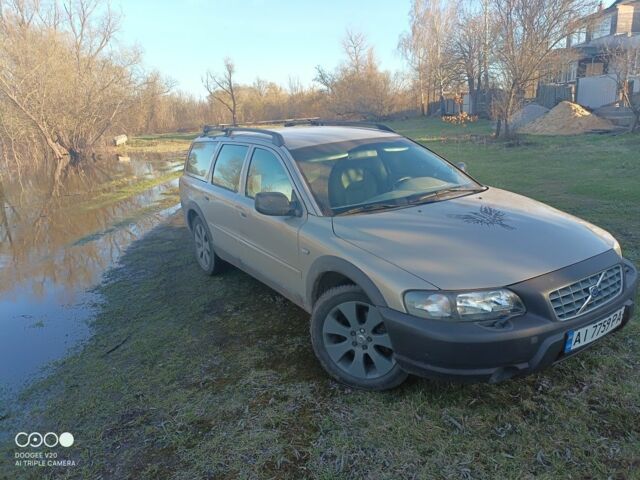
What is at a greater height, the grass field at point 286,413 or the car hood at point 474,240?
the car hood at point 474,240

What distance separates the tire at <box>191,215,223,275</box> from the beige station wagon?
36.4 inches

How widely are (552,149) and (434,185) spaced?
540 inches

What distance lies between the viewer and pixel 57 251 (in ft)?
24.0

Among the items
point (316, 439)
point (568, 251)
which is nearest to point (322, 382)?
point (316, 439)

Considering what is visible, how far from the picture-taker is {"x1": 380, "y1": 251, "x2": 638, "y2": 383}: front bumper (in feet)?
7.82

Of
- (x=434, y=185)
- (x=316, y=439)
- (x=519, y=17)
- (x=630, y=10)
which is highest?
(x=630, y=10)

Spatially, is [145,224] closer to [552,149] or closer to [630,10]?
[552,149]

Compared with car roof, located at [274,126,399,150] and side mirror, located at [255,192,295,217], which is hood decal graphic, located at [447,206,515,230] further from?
car roof, located at [274,126,399,150]

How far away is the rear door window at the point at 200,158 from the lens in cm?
538

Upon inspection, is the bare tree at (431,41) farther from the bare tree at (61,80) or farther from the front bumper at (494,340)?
the front bumper at (494,340)

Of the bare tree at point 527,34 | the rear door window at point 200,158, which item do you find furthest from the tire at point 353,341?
the bare tree at point 527,34

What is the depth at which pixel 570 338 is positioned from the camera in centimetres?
251

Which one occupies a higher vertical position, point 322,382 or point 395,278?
point 395,278
